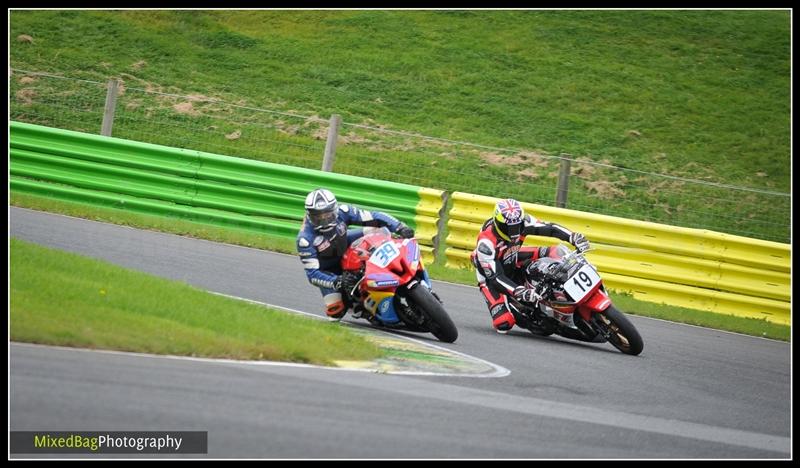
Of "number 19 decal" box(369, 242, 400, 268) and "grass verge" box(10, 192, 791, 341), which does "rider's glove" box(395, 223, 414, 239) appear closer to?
"number 19 decal" box(369, 242, 400, 268)

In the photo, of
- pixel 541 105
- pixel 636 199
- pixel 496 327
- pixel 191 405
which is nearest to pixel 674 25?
pixel 541 105

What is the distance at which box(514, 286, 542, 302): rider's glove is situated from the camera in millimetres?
11930

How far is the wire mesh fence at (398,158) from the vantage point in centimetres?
2141

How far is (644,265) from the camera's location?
52.1 ft

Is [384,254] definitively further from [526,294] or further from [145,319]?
[145,319]

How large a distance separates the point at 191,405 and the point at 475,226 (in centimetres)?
1066

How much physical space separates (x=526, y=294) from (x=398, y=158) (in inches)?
466

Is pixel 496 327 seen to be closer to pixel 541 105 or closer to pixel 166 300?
pixel 166 300

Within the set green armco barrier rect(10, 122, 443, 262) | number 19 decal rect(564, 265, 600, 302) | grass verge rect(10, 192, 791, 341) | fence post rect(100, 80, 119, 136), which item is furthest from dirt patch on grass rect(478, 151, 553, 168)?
number 19 decal rect(564, 265, 600, 302)

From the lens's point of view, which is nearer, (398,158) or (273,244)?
(273,244)

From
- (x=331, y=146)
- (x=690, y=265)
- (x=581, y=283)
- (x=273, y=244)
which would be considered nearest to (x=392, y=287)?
(x=581, y=283)

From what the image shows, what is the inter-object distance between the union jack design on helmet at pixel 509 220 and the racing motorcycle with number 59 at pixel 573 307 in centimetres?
40

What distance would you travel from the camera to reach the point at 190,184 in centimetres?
1752

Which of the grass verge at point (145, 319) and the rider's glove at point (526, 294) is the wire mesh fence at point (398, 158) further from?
the grass verge at point (145, 319)
